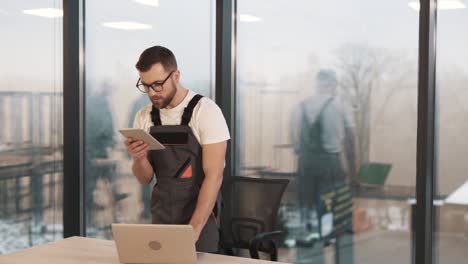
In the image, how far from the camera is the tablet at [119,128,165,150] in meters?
2.72

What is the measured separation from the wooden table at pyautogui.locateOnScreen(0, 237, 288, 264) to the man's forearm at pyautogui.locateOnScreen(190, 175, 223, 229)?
0.17 metres

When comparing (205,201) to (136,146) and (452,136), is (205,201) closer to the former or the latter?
(136,146)

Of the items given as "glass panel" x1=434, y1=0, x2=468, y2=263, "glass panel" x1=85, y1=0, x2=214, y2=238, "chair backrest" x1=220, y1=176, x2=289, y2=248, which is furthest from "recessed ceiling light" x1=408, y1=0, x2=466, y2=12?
"glass panel" x1=85, y1=0, x2=214, y2=238

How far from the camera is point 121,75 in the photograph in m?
4.90

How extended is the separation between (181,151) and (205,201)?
273mm

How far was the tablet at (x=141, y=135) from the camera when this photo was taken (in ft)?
8.92

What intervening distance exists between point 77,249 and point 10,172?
2.26 metres

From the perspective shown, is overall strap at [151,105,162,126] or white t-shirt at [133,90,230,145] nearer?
white t-shirt at [133,90,230,145]

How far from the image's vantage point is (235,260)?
2.75 meters

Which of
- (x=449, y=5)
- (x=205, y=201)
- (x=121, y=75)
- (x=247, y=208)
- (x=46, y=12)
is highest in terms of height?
(x=46, y=12)

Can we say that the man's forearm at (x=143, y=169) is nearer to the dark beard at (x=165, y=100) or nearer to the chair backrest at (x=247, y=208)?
the dark beard at (x=165, y=100)

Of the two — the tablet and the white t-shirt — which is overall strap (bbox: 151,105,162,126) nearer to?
the white t-shirt

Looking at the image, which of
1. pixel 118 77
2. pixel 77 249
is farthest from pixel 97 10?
pixel 77 249

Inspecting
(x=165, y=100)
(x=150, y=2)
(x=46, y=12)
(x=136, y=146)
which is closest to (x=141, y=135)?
(x=136, y=146)
